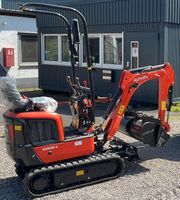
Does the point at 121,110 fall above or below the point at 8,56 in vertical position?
below

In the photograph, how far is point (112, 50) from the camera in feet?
47.1

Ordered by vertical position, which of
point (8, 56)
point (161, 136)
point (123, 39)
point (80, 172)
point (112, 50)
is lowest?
point (80, 172)

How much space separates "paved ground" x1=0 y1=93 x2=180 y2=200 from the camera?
5820 mm

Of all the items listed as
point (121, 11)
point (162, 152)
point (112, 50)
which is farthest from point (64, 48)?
point (162, 152)

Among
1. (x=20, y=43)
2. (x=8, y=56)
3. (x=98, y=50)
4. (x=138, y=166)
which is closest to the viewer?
(x=138, y=166)

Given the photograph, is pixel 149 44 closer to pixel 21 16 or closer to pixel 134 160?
pixel 134 160

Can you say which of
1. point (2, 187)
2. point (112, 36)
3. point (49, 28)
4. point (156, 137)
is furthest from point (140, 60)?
point (2, 187)

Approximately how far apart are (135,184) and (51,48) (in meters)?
11.3

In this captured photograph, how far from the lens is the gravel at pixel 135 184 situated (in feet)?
19.1

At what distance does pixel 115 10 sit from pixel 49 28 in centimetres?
366

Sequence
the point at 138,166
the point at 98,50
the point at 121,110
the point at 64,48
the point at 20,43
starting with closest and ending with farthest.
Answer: the point at 121,110 < the point at 138,166 < the point at 98,50 < the point at 64,48 < the point at 20,43

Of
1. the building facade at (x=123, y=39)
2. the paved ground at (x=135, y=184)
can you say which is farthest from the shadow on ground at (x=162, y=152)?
the building facade at (x=123, y=39)

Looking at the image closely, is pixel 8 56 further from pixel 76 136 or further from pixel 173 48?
pixel 76 136

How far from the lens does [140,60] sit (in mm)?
13344
